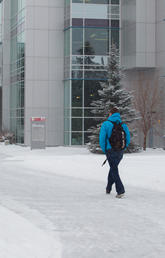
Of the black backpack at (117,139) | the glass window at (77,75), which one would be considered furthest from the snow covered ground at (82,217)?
the glass window at (77,75)

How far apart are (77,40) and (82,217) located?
26.7 meters

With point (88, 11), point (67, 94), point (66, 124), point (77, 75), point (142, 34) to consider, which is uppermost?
point (88, 11)

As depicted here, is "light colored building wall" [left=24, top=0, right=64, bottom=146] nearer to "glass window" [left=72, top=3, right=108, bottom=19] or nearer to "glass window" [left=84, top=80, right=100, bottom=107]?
"glass window" [left=72, top=3, right=108, bottom=19]

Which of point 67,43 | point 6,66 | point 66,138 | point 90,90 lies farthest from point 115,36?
point 6,66

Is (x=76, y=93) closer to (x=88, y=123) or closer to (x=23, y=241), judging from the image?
(x=88, y=123)

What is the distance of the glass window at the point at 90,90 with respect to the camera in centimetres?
3350

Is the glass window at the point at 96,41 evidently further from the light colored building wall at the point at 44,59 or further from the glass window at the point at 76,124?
the glass window at the point at 76,124

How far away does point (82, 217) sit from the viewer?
769 centimetres

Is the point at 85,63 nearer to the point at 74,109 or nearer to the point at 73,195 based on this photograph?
the point at 74,109

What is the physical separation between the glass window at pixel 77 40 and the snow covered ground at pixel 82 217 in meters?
19.9

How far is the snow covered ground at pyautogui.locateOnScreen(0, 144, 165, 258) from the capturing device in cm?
556

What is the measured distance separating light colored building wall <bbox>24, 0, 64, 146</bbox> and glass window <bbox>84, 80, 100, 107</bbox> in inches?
92.7

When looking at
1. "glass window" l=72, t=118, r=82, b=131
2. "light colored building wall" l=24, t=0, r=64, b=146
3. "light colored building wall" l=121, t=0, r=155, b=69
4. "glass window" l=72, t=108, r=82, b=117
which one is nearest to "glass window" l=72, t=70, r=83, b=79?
"light colored building wall" l=24, t=0, r=64, b=146

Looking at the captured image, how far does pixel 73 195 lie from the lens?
10.4 metres
